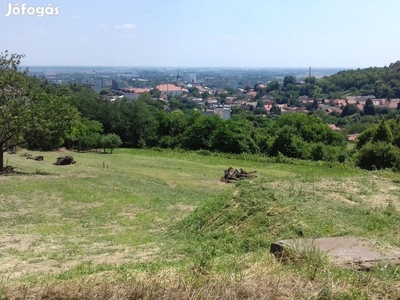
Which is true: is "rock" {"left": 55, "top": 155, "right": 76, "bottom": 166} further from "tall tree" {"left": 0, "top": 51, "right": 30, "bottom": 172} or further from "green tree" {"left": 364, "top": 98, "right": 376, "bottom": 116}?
"green tree" {"left": 364, "top": 98, "right": 376, "bottom": 116}

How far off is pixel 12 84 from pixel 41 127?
2.94 meters

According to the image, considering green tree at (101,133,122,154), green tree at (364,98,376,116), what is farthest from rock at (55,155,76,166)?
green tree at (364,98,376,116)

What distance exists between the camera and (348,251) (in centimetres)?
636

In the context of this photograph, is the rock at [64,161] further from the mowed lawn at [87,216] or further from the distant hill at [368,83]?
the distant hill at [368,83]

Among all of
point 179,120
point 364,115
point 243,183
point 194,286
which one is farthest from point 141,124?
point 364,115

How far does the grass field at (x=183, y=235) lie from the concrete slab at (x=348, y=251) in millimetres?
189

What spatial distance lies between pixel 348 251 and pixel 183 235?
4946 mm

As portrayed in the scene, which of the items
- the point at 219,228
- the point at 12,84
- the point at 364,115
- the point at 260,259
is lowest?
the point at 364,115

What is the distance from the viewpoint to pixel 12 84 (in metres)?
24.2

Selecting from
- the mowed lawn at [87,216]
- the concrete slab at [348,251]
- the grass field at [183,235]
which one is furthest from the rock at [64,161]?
the concrete slab at [348,251]

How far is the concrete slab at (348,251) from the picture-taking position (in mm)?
5859

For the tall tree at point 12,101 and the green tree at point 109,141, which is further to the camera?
the green tree at point 109,141

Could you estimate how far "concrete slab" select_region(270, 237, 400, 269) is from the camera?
586cm

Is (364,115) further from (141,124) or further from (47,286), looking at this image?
(47,286)
